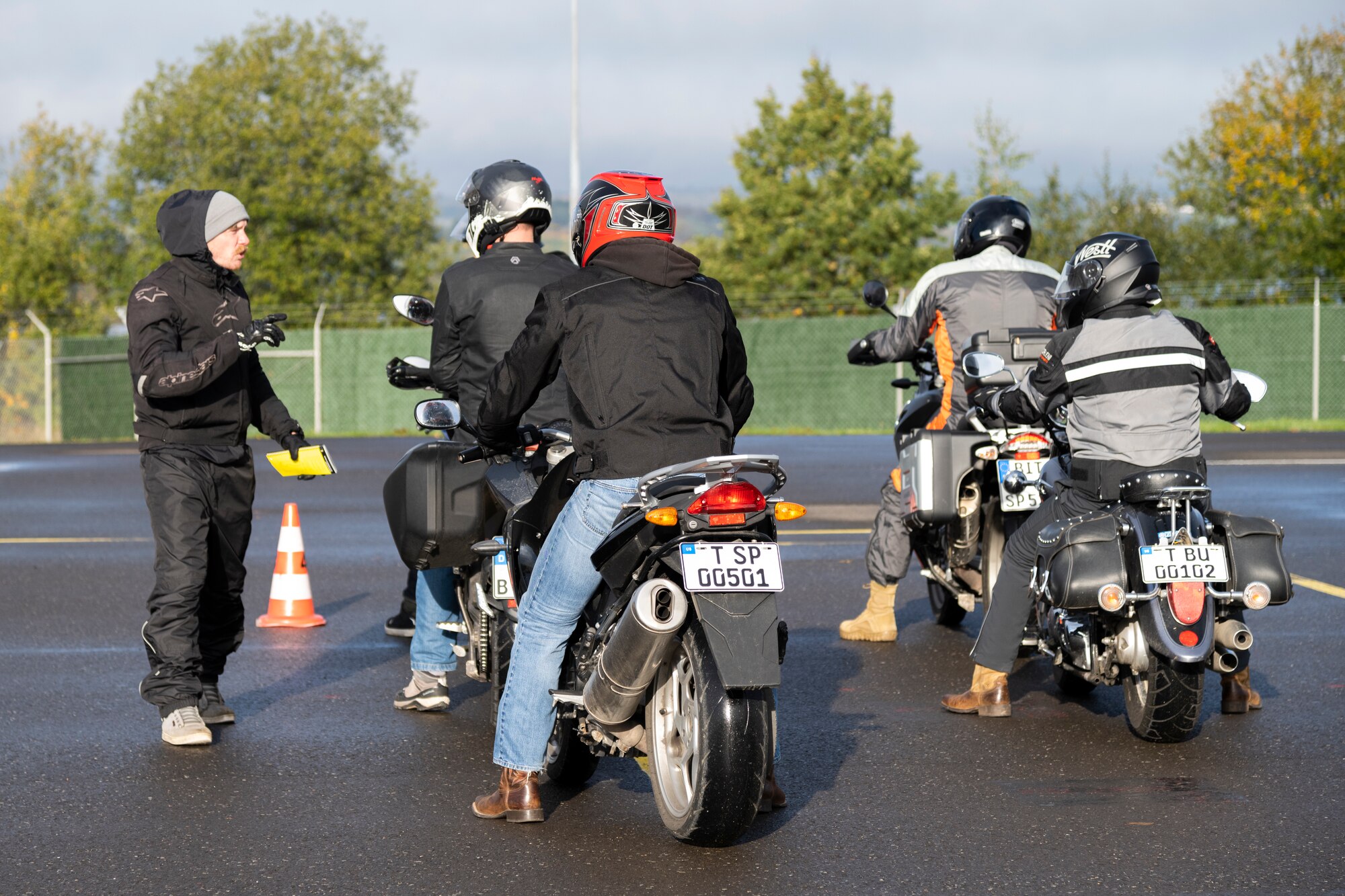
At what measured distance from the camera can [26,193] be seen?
48.9 meters

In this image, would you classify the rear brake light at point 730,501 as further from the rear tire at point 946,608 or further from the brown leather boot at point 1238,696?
the rear tire at point 946,608

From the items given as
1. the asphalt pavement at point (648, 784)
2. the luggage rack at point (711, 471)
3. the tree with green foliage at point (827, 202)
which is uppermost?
the tree with green foliage at point (827, 202)

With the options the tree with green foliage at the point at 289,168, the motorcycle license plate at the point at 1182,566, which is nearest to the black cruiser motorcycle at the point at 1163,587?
the motorcycle license plate at the point at 1182,566

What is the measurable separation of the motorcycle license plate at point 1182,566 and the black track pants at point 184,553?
11.3 ft

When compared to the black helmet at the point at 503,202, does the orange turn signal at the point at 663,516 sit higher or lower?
lower

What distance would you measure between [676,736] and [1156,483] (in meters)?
2.21

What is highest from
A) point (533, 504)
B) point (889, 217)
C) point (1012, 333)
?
point (889, 217)

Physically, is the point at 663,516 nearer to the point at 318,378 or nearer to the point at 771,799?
the point at 771,799

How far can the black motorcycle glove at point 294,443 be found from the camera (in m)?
6.40

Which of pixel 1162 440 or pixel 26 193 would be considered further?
pixel 26 193

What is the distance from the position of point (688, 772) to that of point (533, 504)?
→ 1068 millimetres

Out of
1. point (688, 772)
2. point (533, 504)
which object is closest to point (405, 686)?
point (533, 504)

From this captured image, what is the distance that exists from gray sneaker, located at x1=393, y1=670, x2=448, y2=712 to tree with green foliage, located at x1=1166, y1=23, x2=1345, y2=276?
35526 mm

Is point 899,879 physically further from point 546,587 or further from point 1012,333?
point 1012,333
